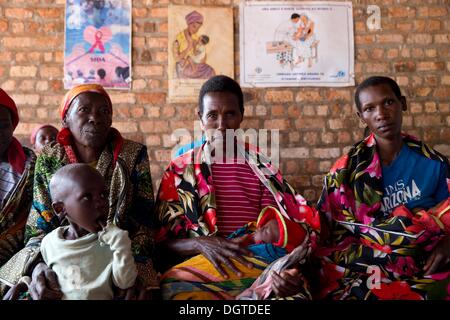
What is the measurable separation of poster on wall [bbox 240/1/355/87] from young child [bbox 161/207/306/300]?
173cm

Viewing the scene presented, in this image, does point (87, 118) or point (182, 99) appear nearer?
point (87, 118)

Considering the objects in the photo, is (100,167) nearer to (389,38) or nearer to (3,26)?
(3,26)

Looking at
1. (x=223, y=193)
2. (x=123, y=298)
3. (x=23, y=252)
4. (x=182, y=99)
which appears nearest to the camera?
(x=123, y=298)

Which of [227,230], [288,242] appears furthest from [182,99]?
[288,242]

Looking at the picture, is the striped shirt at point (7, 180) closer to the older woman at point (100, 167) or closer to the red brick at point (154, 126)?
the older woman at point (100, 167)

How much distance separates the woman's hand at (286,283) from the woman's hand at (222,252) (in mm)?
183

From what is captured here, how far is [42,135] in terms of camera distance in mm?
3695

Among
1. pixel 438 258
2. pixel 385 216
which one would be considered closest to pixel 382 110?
pixel 385 216

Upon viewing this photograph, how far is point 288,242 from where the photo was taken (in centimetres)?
238

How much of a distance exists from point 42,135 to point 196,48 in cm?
134

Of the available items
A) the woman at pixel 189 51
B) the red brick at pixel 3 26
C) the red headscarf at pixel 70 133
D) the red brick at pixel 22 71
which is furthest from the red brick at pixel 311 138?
the red brick at pixel 3 26

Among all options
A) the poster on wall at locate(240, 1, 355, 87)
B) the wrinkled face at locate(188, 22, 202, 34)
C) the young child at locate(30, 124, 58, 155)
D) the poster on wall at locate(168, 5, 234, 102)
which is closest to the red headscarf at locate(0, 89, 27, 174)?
the young child at locate(30, 124, 58, 155)
